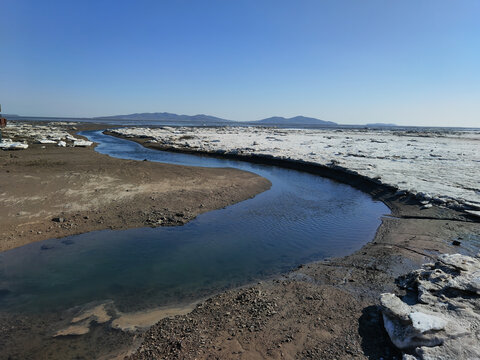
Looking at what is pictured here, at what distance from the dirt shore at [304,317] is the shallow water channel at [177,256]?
116 centimetres

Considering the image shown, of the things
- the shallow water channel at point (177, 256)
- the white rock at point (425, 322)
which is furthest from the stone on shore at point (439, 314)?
the shallow water channel at point (177, 256)

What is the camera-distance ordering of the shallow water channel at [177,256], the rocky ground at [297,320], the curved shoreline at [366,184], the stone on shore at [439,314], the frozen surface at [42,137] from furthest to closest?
the frozen surface at [42,137] → the curved shoreline at [366,184] → the shallow water channel at [177,256] → the rocky ground at [297,320] → the stone on shore at [439,314]

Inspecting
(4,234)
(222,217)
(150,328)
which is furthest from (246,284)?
(4,234)

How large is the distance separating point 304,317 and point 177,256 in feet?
18.2

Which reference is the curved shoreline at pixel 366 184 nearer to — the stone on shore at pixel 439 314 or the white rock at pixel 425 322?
the stone on shore at pixel 439 314

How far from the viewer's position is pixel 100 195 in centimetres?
1581

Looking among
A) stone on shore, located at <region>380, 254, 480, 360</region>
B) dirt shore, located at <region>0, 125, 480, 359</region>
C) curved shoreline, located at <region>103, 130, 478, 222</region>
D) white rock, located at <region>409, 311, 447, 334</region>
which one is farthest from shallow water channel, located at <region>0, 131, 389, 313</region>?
white rock, located at <region>409, 311, 447, 334</region>

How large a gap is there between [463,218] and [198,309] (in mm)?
14248

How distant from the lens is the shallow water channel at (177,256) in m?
7.97

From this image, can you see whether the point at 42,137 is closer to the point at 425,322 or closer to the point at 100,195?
the point at 100,195

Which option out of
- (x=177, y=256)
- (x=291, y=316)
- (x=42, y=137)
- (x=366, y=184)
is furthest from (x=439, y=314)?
(x=42, y=137)

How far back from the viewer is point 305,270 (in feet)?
30.6

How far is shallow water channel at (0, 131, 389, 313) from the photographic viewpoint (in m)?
7.97

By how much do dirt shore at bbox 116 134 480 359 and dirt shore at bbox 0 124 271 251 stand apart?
7311 mm
